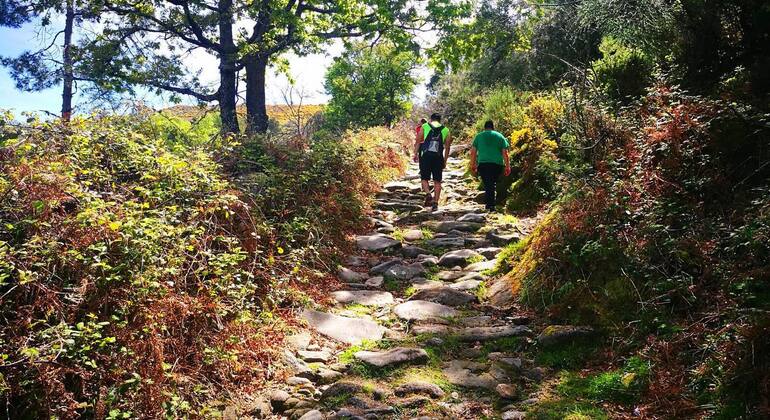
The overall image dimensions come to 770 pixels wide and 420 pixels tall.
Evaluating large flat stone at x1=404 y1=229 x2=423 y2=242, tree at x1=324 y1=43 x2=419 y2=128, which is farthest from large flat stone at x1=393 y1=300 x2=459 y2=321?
tree at x1=324 y1=43 x2=419 y2=128

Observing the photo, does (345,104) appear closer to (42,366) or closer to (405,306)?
(405,306)

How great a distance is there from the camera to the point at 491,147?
32.5 feet

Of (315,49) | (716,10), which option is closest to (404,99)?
(315,49)

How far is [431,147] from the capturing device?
34.3 feet

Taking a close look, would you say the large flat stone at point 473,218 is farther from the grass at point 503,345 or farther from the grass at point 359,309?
the grass at point 503,345

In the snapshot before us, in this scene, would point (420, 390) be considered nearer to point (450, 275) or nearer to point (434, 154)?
point (450, 275)

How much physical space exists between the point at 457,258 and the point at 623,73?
16.6 feet

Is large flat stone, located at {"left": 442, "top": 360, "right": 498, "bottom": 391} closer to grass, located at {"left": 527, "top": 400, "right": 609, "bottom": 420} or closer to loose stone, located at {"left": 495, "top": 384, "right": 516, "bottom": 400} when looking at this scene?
loose stone, located at {"left": 495, "top": 384, "right": 516, "bottom": 400}

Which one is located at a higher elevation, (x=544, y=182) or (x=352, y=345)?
(x=544, y=182)

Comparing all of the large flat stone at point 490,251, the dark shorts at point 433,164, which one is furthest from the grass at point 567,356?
the dark shorts at point 433,164

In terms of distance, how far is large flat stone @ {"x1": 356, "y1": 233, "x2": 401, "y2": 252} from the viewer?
8187 millimetres

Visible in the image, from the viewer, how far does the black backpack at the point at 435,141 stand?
10430 millimetres

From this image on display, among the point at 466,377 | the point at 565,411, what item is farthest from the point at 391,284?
the point at 565,411

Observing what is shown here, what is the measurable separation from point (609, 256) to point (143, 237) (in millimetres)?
4137
